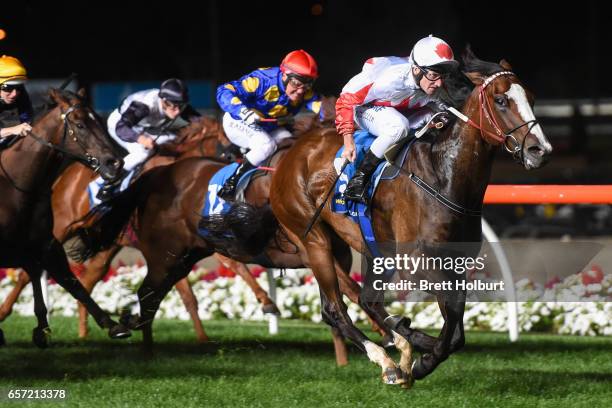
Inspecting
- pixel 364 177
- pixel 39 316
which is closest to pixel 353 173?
pixel 364 177

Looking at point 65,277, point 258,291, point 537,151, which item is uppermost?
point 537,151

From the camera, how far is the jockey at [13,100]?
6828 millimetres

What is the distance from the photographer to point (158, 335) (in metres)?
8.52

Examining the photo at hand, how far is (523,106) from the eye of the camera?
5434 mm

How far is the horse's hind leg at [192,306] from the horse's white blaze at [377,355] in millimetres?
2472

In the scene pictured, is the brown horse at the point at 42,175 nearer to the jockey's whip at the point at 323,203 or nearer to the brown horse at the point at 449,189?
the jockey's whip at the point at 323,203

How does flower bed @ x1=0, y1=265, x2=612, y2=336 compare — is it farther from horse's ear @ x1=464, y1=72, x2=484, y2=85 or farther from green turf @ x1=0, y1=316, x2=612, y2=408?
horse's ear @ x1=464, y1=72, x2=484, y2=85

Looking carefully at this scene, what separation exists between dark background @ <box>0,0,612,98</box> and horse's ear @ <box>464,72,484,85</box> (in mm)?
9167

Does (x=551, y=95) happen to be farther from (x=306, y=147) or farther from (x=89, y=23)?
(x=306, y=147)

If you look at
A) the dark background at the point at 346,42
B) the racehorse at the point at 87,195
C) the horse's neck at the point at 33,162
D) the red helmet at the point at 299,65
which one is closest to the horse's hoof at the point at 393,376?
the red helmet at the point at 299,65

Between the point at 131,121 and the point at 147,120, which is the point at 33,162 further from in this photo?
the point at 147,120

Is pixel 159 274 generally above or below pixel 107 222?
below

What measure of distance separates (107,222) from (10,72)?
135 cm

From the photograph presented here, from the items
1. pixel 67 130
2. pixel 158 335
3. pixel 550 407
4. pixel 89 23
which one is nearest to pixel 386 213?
pixel 550 407
